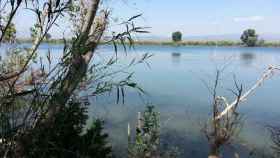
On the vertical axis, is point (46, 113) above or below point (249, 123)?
above

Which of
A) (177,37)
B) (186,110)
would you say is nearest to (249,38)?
(177,37)

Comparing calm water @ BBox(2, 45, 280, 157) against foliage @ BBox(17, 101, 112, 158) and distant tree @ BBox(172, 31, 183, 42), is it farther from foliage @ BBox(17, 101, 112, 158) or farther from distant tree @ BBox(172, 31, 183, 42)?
distant tree @ BBox(172, 31, 183, 42)

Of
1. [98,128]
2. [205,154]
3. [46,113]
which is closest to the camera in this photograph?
[46,113]

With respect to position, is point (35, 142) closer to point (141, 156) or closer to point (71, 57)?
point (71, 57)

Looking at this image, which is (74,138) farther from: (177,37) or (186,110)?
(177,37)

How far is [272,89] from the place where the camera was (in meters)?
18.0

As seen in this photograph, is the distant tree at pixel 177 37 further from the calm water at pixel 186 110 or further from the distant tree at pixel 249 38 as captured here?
the calm water at pixel 186 110

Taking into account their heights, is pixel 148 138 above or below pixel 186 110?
above

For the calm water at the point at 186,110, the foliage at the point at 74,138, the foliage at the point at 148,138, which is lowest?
the calm water at the point at 186,110

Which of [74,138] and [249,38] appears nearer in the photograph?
[74,138]

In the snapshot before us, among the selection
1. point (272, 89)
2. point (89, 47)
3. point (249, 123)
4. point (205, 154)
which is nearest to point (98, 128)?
point (89, 47)

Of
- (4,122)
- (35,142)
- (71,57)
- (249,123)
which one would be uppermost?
(71,57)

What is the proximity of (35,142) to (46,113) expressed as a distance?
0.26m

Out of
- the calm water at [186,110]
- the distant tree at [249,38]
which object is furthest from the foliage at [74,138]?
the distant tree at [249,38]
